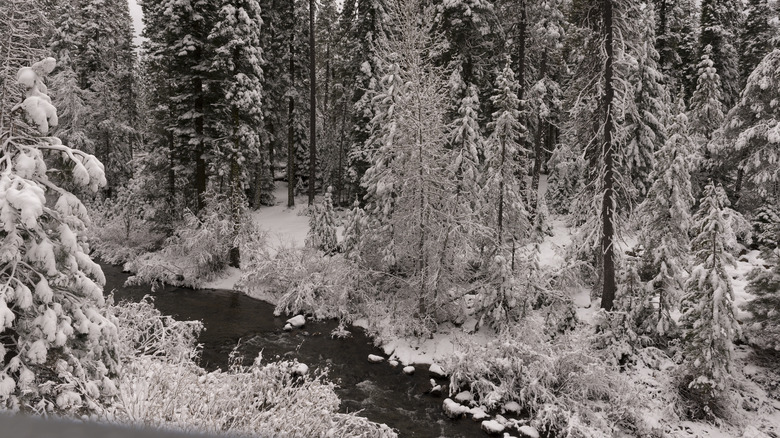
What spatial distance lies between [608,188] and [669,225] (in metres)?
2.29

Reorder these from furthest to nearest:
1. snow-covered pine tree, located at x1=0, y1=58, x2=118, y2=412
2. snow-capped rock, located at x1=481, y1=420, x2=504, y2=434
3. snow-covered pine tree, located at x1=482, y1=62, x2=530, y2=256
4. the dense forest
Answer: snow-covered pine tree, located at x1=482, y1=62, x2=530, y2=256 < snow-capped rock, located at x1=481, y1=420, x2=504, y2=434 < the dense forest < snow-covered pine tree, located at x1=0, y1=58, x2=118, y2=412

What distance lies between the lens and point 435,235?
17.1 meters

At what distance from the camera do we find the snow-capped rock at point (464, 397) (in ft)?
42.6

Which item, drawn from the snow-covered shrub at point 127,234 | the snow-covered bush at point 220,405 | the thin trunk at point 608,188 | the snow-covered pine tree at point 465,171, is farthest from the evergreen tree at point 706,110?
the snow-covered shrub at point 127,234

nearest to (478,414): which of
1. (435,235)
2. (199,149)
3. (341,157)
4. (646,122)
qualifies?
(435,235)

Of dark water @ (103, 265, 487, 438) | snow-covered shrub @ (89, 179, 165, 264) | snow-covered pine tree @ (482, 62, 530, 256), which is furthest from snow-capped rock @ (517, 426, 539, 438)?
snow-covered shrub @ (89, 179, 165, 264)

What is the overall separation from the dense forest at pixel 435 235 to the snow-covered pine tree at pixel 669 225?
0.08 metres

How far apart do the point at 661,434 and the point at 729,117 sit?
18.6 m

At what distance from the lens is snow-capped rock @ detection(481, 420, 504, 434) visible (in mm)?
11531

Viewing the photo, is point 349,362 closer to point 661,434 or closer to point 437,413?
point 437,413

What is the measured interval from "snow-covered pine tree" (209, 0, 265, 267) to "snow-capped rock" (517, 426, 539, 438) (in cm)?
1569

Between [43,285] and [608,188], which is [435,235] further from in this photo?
[43,285]

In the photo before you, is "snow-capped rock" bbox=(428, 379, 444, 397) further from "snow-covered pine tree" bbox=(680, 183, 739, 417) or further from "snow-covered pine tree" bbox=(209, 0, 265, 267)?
"snow-covered pine tree" bbox=(209, 0, 265, 267)

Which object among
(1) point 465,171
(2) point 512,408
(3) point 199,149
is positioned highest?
(3) point 199,149
